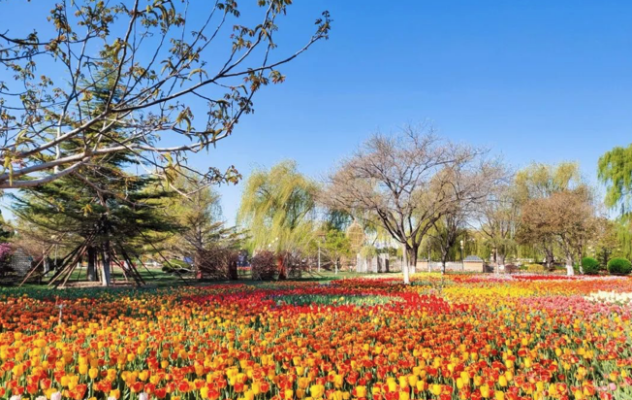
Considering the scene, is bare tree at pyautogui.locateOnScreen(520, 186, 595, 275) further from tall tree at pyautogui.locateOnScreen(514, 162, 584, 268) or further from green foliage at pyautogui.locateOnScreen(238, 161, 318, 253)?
green foliage at pyautogui.locateOnScreen(238, 161, 318, 253)

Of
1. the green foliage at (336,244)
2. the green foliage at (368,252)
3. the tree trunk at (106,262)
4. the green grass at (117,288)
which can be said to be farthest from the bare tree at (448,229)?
the tree trunk at (106,262)

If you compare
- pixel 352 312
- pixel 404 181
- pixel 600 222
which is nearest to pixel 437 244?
pixel 600 222

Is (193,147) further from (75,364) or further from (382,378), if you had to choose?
(382,378)

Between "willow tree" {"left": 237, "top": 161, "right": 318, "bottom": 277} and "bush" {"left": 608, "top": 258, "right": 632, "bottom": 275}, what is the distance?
1989 cm

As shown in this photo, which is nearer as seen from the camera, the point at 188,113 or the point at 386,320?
the point at 188,113

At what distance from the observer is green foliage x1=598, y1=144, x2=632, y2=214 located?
28.0m

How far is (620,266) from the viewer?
28672mm

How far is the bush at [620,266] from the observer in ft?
93.8

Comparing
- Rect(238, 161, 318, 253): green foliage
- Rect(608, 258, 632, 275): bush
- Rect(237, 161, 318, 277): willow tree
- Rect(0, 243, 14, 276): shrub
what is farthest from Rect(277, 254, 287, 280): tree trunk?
Rect(608, 258, 632, 275): bush

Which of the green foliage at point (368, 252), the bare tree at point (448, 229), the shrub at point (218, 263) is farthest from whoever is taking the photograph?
the green foliage at point (368, 252)

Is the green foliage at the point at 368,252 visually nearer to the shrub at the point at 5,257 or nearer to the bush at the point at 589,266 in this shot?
the bush at the point at 589,266

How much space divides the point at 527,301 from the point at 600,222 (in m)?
22.2

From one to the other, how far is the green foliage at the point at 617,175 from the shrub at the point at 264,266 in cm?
2221

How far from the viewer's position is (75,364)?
3.68 meters
